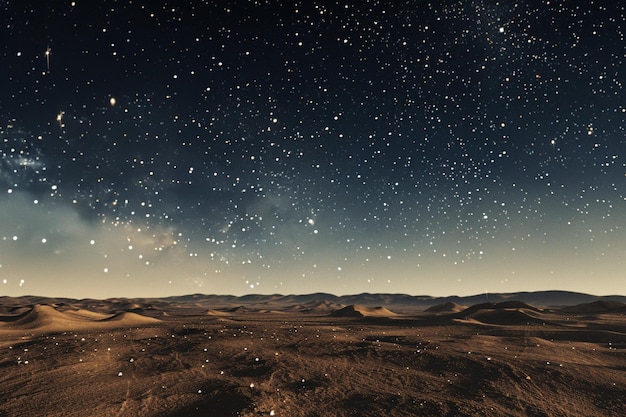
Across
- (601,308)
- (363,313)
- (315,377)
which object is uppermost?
(601,308)

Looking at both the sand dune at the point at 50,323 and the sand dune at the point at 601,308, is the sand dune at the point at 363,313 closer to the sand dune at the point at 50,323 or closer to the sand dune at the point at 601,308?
the sand dune at the point at 601,308

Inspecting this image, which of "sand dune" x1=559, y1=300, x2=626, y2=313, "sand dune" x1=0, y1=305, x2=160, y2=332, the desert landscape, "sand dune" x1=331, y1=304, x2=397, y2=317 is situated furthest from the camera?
"sand dune" x1=331, y1=304, x2=397, y2=317

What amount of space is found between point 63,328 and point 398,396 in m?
26.2

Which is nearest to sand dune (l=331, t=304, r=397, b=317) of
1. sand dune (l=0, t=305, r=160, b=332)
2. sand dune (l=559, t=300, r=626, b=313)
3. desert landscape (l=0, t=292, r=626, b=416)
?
sand dune (l=559, t=300, r=626, b=313)

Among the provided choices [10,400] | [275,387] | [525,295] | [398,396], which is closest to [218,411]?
[275,387]

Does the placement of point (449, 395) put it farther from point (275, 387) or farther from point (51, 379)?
point (51, 379)

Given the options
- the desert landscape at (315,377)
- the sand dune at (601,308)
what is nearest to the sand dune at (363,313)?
the sand dune at (601,308)

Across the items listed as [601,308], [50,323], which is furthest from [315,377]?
[601,308]

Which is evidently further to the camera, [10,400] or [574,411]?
[10,400]

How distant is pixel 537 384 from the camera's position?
10289mm

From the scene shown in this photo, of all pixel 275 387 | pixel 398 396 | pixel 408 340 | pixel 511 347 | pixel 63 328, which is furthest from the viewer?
pixel 63 328

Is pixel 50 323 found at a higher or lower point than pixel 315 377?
higher

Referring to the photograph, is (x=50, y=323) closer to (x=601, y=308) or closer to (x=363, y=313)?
(x=363, y=313)

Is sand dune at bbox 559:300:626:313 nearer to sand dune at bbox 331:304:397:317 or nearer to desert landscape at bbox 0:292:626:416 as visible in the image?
sand dune at bbox 331:304:397:317
